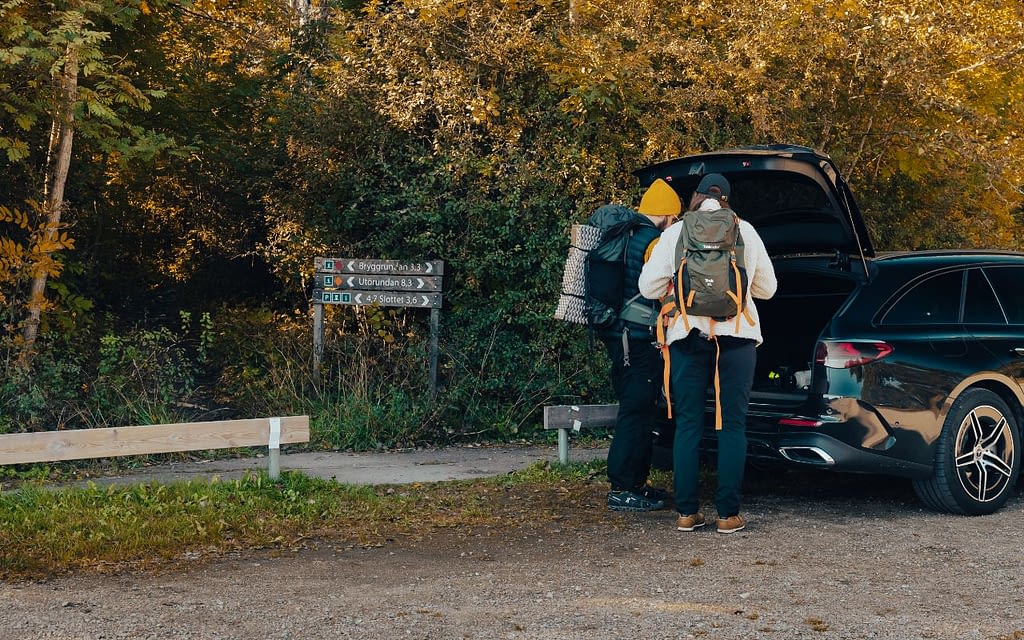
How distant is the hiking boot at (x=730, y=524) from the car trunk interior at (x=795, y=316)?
0.99 meters

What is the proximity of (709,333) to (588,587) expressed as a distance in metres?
1.75

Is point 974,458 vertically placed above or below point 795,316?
below

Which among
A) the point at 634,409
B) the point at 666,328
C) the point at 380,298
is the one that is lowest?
the point at 634,409

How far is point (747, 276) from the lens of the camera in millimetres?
6309

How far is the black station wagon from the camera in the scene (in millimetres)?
6641

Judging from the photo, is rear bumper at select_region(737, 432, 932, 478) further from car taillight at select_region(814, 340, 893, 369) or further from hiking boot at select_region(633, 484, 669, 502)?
hiking boot at select_region(633, 484, 669, 502)

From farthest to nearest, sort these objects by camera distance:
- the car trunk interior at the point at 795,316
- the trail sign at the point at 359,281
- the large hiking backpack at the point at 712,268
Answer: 1. the trail sign at the point at 359,281
2. the car trunk interior at the point at 795,316
3. the large hiking backpack at the point at 712,268

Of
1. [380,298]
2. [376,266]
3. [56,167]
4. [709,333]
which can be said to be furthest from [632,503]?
[56,167]

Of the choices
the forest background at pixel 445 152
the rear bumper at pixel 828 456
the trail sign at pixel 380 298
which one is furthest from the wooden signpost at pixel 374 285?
the rear bumper at pixel 828 456

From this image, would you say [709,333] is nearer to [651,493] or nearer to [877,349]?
[877,349]

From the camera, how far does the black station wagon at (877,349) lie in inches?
261

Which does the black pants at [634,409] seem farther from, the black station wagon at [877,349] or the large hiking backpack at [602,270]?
the black station wagon at [877,349]

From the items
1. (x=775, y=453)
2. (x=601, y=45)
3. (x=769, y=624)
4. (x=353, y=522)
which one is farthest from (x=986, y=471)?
(x=601, y=45)

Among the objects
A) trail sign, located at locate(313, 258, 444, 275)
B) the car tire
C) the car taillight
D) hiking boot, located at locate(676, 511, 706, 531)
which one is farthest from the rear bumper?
trail sign, located at locate(313, 258, 444, 275)
